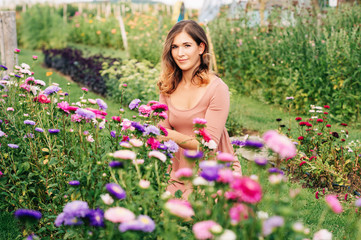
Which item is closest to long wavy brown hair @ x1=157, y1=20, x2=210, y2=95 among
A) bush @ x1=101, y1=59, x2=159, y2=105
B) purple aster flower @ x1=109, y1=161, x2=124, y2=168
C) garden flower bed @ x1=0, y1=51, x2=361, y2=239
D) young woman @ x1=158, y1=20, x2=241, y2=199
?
young woman @ x1=158, y1=20, x2=241, y2=199

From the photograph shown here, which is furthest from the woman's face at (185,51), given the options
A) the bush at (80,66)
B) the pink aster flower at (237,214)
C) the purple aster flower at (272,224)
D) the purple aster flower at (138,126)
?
the bush at (80,66)

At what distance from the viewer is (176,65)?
113 inches

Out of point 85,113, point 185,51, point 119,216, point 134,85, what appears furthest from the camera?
point 134,85

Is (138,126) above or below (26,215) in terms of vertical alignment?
above

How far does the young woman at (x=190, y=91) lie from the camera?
253cm

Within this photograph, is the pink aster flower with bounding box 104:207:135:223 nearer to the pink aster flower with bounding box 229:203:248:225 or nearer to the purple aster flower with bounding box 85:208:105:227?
the purple aster flower with bounding box 85:208:105:227

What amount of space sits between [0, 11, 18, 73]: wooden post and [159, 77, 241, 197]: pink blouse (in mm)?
3477

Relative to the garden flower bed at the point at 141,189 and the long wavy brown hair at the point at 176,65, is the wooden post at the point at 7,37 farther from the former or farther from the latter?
the long wavy brown hair at the point at 176,65

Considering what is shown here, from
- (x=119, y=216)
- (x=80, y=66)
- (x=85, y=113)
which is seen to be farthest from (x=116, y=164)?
(x=80, y=66)

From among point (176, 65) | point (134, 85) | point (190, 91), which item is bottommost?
point (134, 85)

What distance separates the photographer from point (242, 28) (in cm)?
772

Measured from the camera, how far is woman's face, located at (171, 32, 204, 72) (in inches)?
103

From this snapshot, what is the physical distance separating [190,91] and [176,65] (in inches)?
10.3

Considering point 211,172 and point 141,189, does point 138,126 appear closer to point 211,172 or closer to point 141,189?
point 141,189
